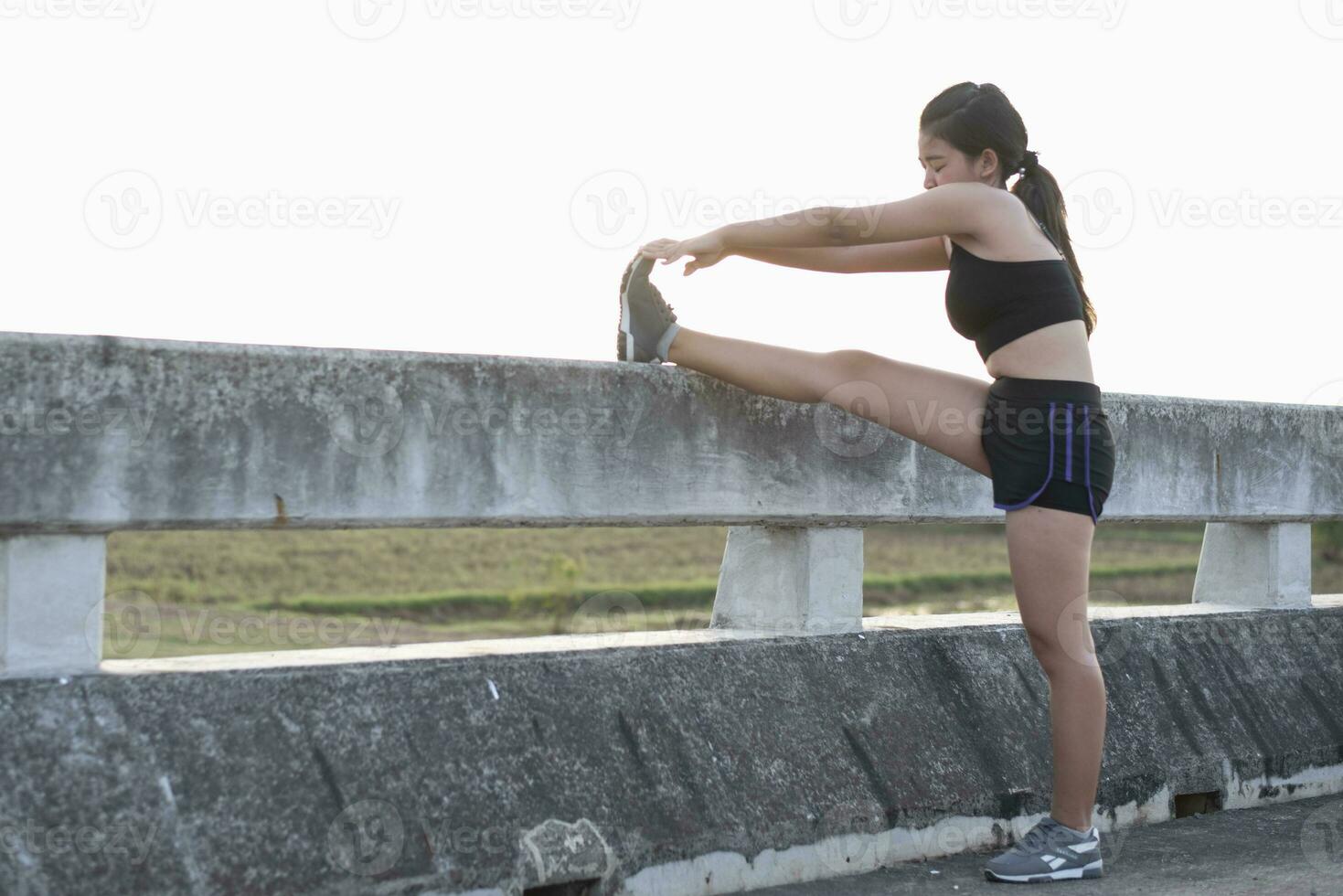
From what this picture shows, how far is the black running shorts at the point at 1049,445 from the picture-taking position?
3340 mm

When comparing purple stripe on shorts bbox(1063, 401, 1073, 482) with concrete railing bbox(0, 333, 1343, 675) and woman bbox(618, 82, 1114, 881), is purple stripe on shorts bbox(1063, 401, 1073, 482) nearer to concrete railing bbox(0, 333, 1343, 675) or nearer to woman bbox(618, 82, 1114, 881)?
woman bbox(618, 82, 1114, 881)

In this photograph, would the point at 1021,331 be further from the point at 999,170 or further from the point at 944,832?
the point at 944,832

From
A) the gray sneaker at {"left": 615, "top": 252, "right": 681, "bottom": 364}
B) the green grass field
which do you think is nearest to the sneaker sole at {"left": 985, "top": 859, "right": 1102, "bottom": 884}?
the gray sneaker at {"left": 615, "top": 252, "right": 681, "bottom": 364}

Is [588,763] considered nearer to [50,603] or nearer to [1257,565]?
[50,603]

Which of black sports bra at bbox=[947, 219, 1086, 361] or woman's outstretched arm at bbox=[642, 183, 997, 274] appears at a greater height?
woman's outstretched arm at bbox=[642, 183, 997, 274]

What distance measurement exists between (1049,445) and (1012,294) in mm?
375

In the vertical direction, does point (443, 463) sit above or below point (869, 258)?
below

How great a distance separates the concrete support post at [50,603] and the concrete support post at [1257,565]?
150 inches

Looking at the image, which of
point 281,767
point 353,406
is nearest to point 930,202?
point 353,406

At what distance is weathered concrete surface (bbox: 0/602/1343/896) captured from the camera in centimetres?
266

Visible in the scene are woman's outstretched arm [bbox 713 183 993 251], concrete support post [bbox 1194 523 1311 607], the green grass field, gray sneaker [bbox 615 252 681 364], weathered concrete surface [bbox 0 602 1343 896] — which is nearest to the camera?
weathered concrete surface [bbox 0 602 1343 896]

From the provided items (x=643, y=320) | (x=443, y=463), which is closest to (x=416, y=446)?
(x=443, y=463)

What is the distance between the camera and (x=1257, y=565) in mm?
5074

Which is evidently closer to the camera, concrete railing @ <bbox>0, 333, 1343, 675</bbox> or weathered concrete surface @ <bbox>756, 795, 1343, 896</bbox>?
concrete railing @ <bbox>0, 333, 1343, 675</bbox>
